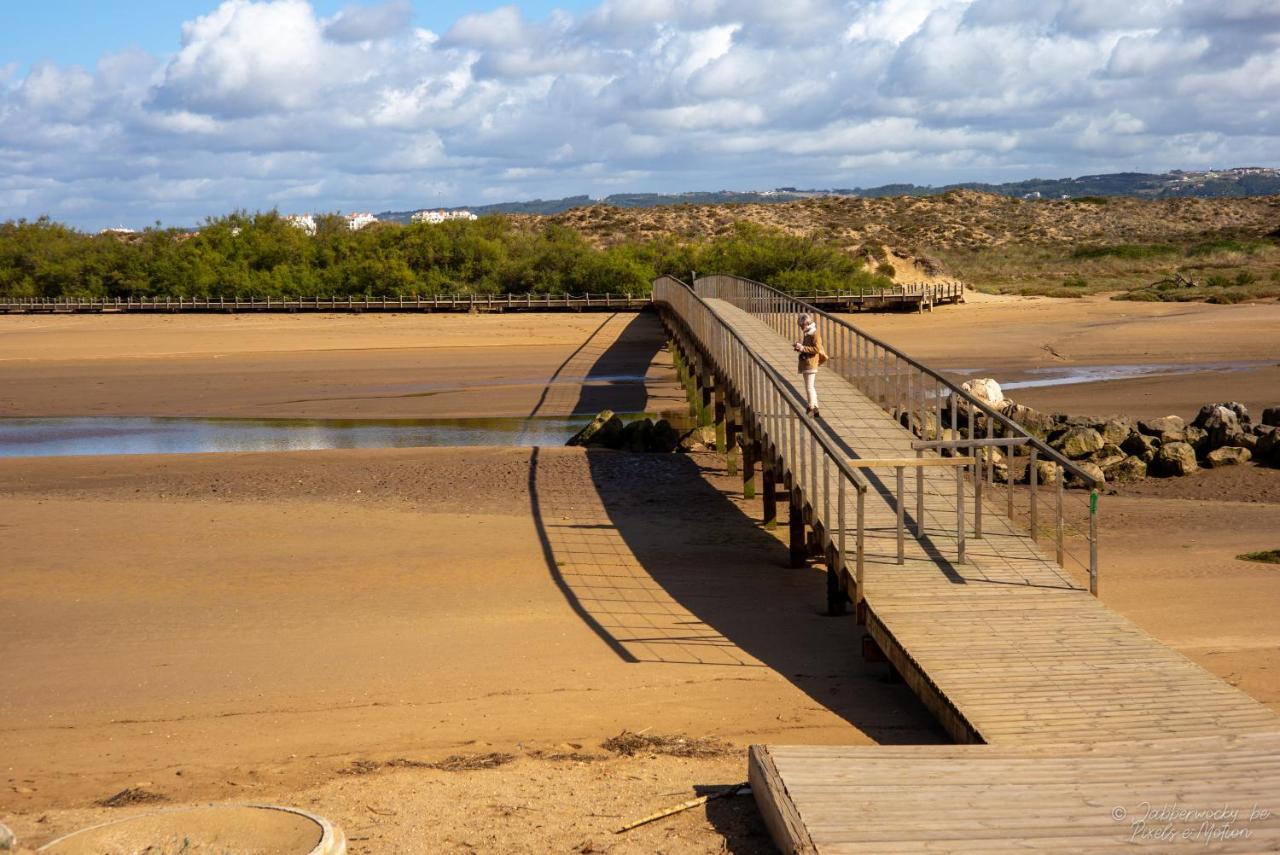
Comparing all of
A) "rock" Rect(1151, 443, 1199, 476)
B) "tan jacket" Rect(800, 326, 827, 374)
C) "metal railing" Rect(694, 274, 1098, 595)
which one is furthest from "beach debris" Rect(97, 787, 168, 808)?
"rock" Rect(1151, 443, 1199, 476)

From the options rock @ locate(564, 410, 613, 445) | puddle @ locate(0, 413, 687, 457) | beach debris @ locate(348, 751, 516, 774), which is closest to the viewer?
beach debris @ locate(348, 751, 516, 774)

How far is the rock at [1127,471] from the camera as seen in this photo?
1850cm

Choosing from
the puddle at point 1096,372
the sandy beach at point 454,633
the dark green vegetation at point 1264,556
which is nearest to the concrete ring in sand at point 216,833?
the sandy beach at point 454,633

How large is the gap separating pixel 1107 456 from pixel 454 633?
10.8 metres

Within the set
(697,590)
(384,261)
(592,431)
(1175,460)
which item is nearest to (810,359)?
(697,590)

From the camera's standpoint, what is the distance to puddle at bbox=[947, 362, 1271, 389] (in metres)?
32.2

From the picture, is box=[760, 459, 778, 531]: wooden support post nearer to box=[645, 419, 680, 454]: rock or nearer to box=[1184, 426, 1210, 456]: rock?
box=[645, 419, 680, 454]: rock

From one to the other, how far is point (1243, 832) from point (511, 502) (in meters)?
12.5

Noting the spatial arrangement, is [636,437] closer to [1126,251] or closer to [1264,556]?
[1264,556]

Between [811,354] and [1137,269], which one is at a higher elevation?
[1137,269]

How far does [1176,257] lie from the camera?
236 ft

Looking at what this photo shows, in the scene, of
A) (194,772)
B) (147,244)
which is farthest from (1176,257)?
(194,772)

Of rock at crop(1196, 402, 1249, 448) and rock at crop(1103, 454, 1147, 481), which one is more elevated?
rock at crop(1196, 402, 1249, 448)

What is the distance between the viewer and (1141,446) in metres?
19.3
